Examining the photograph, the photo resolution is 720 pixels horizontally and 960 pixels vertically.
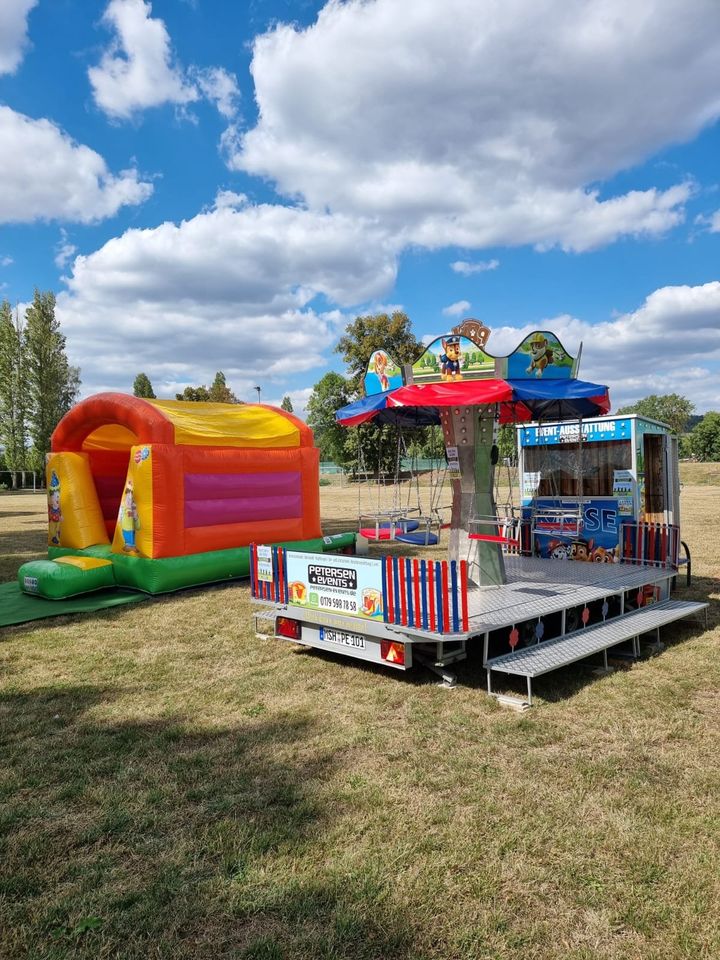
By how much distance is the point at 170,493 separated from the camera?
9008 mm

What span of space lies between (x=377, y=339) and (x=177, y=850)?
118 feet

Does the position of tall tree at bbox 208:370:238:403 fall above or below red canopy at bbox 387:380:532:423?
above

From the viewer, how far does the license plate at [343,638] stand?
5.57 m

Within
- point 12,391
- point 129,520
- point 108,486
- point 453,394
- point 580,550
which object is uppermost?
point 12,391

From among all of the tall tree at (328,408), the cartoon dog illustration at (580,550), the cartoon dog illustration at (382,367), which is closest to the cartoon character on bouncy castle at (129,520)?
the cartoon dog illustration at (382,367)

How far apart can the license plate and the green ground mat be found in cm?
414

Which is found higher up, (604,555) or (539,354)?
(539,354)

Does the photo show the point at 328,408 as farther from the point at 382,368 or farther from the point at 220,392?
the point at 382,368

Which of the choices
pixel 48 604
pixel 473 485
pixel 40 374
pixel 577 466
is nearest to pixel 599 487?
pixel 577 466

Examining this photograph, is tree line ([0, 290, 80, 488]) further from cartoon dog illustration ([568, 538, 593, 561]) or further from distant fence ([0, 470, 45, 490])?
cartoon dog illustration ([568, 538, 593, 561])

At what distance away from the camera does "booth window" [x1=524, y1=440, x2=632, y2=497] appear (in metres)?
9.27

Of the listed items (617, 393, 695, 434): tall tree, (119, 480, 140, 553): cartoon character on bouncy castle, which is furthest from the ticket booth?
(617, 393, 695, 434): tall tree

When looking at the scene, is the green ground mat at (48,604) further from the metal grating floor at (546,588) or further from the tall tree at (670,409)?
the tall tree at (670,409)

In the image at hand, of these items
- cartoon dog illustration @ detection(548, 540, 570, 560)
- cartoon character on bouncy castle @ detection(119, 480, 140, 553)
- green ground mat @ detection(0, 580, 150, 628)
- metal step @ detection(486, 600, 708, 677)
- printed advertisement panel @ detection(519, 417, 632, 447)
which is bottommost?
green ground mat @ detection(0, 580, 150, 628)
